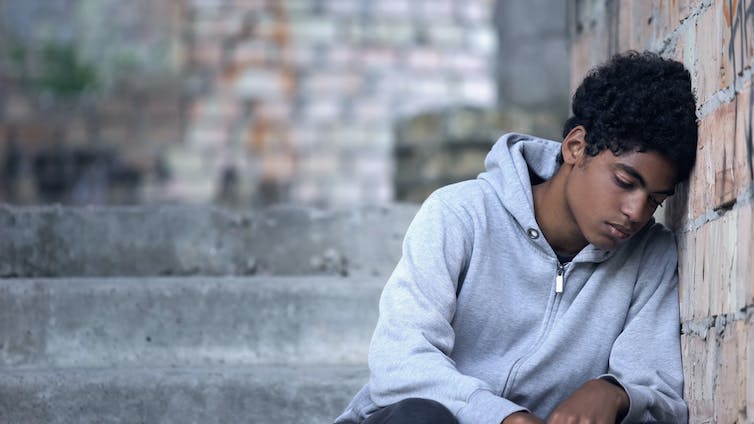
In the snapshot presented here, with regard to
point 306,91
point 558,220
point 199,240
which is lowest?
point 306,91

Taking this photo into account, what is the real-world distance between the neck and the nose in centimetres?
15

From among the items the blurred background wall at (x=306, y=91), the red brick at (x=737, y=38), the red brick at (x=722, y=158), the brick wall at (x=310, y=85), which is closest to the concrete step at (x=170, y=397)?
the red brick at (x=722, y=158)

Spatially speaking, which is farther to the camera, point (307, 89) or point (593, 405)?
point (307, 89)

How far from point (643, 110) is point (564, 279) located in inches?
14.3

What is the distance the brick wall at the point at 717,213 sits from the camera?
80.5 inches

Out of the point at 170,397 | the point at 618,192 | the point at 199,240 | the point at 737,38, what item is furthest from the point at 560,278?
the point at 199,240

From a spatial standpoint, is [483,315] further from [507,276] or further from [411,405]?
[411,405]

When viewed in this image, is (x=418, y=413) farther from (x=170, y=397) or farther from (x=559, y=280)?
(x=170, y=397)

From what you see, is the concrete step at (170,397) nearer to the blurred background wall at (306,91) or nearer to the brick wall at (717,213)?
the brick wall at (717,213)

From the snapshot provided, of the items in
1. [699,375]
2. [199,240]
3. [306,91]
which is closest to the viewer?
[699,375]

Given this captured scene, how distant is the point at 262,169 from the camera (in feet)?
26.0

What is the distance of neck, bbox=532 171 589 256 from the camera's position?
246cm

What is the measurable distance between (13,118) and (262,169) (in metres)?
2.80

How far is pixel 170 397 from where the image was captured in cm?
287
